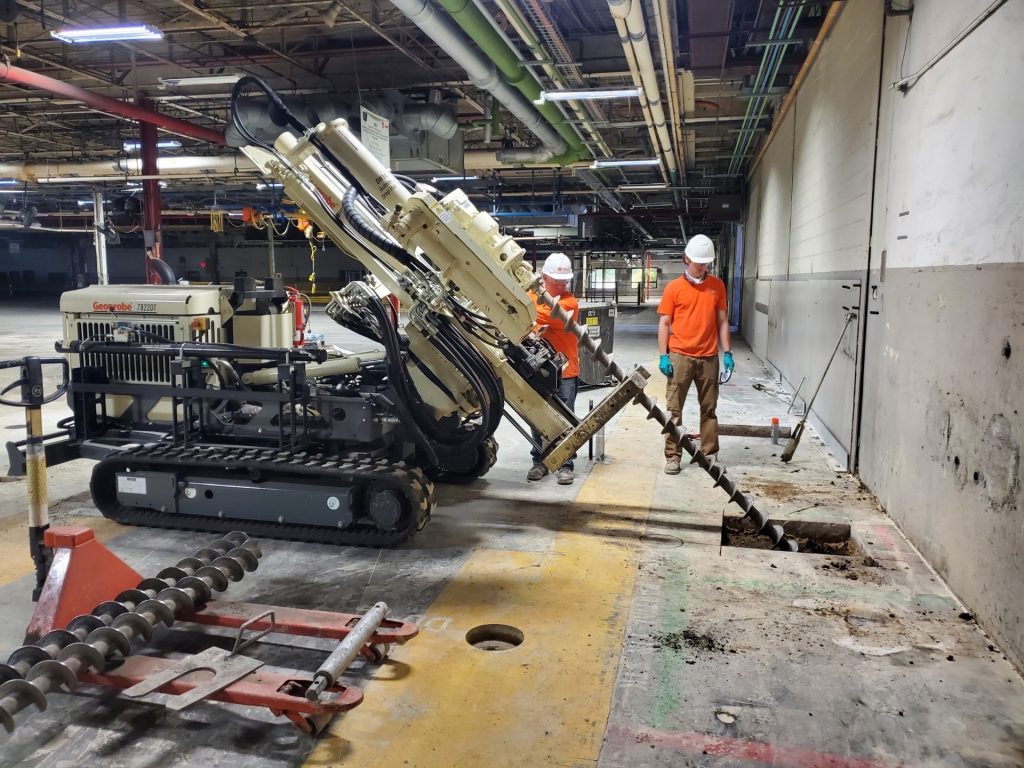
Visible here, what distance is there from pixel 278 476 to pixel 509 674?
2.06m

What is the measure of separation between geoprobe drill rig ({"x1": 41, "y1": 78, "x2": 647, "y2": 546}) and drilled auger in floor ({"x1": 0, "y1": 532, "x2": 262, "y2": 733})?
0.80 meters

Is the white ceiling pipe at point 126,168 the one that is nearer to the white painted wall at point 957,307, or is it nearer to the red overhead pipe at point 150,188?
the red overhead pipe at point 150,188

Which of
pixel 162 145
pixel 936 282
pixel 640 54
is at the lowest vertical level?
pixel 936 282

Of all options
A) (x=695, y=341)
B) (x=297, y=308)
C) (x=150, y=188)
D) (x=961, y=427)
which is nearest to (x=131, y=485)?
(x=297, y=308)

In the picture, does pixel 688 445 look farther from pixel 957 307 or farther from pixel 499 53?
pixel 499 53

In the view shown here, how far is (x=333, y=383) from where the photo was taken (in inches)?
187

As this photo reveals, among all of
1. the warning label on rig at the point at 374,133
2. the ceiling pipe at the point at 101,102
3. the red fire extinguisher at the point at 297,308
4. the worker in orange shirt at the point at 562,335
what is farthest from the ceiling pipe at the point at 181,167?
the worker in orange shirt at the point at 562,335

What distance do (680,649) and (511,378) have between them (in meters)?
2.01

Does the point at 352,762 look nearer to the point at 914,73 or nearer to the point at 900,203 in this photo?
the point at 900,203

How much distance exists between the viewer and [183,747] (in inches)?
91.0

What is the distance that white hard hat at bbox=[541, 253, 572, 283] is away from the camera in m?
5.54

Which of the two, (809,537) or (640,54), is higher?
(640,54)

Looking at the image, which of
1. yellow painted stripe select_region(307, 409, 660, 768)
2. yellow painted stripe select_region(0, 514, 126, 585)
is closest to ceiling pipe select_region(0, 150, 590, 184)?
yellow painted stripe select_region(0, 514, 126, 585)

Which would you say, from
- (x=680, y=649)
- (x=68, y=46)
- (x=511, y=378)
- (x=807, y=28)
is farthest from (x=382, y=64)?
(x=680, y=649)
